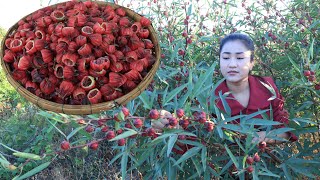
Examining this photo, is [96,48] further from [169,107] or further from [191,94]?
[169,107]

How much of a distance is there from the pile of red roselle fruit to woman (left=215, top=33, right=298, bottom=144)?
1.02ft

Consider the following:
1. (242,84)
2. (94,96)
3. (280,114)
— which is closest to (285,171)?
(280,114)

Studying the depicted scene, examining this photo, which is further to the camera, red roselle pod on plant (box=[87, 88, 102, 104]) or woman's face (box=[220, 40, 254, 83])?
woman's face (box=[220, 40, 254, 83])

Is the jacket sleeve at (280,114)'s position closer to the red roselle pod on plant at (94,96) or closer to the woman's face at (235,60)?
the woman's face at (235,60)

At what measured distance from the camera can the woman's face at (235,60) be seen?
148cm

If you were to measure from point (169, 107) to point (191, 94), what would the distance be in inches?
15.4

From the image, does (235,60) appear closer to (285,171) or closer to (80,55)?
(285,171)

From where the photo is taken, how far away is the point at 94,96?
113 cm

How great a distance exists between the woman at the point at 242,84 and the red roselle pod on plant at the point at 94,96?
0.49m

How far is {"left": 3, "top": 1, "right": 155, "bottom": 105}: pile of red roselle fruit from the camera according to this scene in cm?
117

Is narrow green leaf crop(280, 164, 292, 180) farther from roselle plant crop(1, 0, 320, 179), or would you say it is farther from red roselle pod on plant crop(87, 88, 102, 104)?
red roselle pod on plant crop(87, 88, 102, 104)

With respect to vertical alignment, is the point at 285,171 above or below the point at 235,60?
below

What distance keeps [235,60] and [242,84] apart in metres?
0.11

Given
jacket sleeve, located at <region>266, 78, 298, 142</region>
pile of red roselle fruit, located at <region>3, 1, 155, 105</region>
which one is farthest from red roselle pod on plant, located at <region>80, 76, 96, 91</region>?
jacket sleeve, located at <region>266, 78, 298, 142</region>
